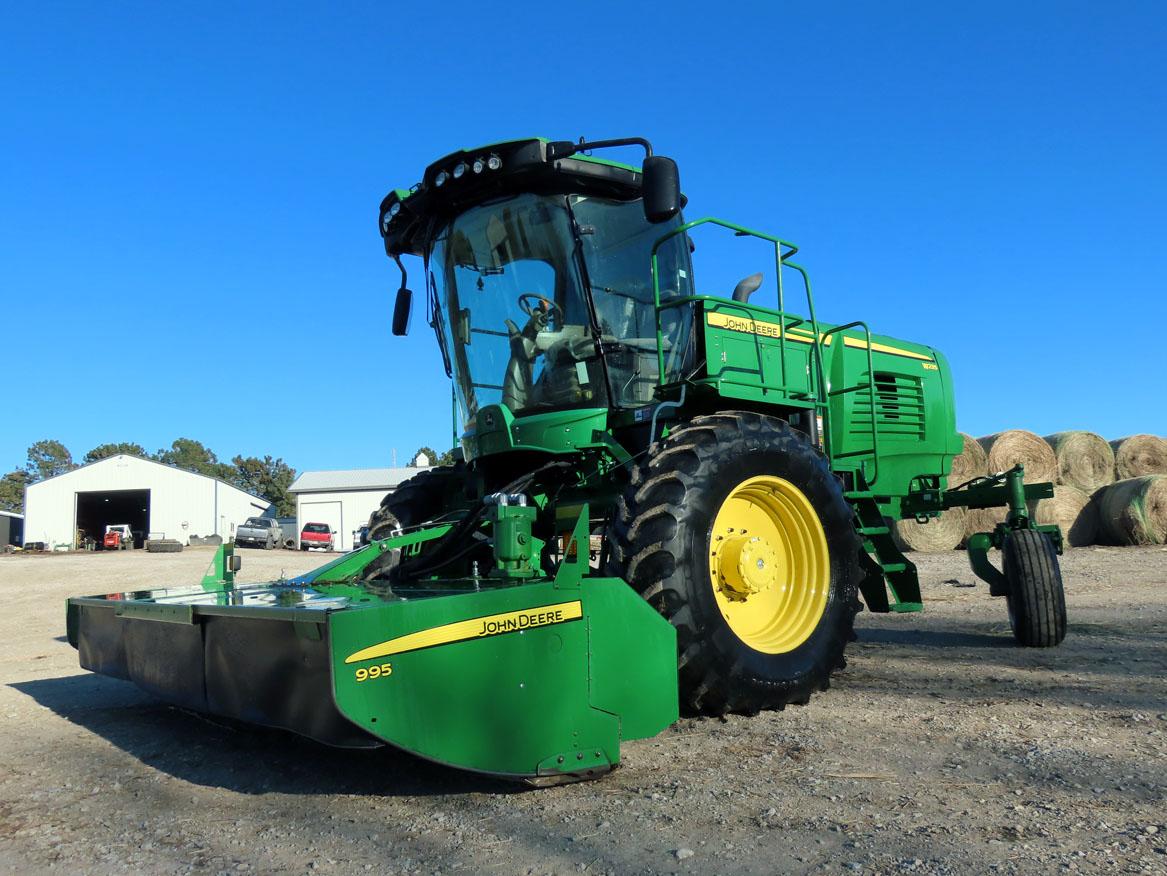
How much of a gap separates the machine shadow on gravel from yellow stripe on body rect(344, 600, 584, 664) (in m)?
0.65

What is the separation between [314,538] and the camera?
1479 inches

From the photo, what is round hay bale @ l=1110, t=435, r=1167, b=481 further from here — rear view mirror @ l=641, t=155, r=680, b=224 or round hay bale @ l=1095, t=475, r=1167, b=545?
rear view mirror @ l=641, t=155, r=680, b=224

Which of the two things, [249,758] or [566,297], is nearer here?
[249,758]

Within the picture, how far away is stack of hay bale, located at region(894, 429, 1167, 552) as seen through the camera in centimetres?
1458

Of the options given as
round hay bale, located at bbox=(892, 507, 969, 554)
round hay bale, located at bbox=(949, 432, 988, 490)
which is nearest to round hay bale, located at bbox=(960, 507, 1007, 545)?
round hay bale, located at bbox=(892, 507, 969, 554)

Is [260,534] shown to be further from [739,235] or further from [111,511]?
[739,235]

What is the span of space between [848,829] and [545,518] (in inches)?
105

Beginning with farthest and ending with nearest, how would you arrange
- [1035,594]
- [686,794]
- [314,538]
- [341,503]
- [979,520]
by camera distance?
[341,503] → [314,538] → [979,520] → [1035,594] → [686,794]

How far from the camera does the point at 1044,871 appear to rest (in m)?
2.50

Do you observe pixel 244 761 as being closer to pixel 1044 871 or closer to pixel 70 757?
pixel 70 757

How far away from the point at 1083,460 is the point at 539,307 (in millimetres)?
14249

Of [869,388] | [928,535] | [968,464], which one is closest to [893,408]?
[869,388]

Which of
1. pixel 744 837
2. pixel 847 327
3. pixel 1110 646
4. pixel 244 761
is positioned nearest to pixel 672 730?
pixel 744 837

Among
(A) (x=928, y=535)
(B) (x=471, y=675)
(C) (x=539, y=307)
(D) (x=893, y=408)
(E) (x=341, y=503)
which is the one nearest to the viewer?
(B) (x=471, y=675)
